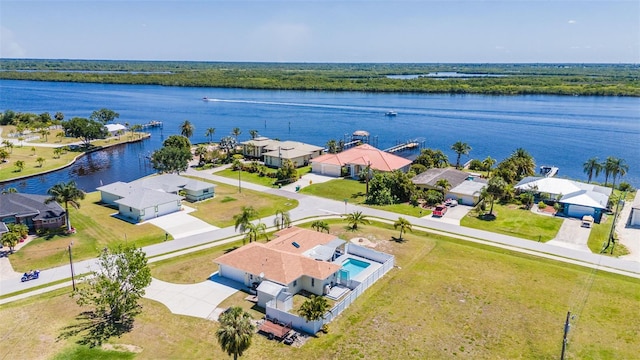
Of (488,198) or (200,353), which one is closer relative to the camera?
(200,353)

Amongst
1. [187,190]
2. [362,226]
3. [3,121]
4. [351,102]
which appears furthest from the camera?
[351,102]

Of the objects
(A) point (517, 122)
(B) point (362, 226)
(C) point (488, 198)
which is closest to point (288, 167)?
(B) point (362, 226)

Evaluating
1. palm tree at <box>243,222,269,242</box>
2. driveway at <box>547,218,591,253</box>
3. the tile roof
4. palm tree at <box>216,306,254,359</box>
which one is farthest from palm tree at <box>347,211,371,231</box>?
palm tree at <box>216,306,254,359</box>

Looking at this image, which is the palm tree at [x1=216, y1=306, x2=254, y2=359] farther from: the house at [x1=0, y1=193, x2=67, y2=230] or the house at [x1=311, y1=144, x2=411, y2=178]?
the house at [x1=311, y1=144, x2=411, y2=178]

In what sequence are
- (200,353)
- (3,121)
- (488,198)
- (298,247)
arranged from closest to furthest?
(200,353), (298,247), (488,198), (3,121)

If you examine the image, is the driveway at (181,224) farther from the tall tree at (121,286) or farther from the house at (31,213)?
the tall tree at (121,286)

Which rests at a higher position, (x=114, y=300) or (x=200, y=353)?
(x=114, y=300)

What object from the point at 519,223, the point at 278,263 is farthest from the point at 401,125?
the point at 278,263

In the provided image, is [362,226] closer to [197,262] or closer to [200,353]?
[197,262]
